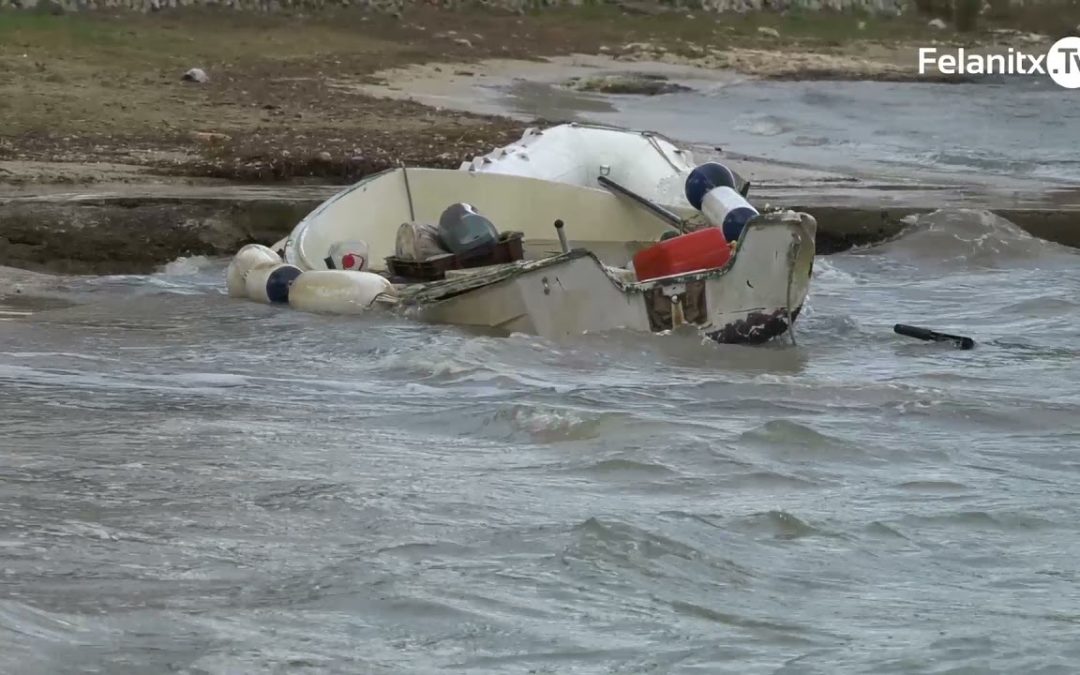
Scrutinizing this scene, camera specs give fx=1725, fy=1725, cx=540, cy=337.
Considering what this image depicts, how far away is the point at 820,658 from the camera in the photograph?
187 inches

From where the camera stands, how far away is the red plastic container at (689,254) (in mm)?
9688

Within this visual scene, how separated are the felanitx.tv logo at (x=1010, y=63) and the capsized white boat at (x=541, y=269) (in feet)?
67.1

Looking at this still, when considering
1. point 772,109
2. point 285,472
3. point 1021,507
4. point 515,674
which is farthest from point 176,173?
point 772,109

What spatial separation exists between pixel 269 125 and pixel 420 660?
13.0 m

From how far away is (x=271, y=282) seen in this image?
10.6 m

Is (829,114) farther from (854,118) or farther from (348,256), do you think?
(348,256)

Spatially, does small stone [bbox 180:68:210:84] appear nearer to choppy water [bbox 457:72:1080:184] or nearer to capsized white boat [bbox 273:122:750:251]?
choppy water [bbox 457:72:1080:184]

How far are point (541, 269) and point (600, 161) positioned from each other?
3.62m

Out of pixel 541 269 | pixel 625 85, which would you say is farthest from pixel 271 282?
pixel 625 85

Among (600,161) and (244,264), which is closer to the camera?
(244,264)

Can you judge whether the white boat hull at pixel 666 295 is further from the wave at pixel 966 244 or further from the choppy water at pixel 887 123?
the choppy water at pixel 887 123

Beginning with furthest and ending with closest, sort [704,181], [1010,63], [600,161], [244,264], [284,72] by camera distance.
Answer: [1010,63]
[284,72]
[600,161]
[704,181]
[244,264]

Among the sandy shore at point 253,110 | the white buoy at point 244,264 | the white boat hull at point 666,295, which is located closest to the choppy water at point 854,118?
the sandy shore at point 253,110

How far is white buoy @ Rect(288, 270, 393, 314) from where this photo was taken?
10.1 meters
